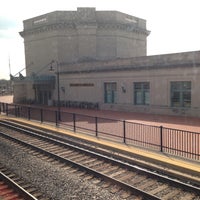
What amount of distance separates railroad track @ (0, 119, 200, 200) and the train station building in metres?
9.33

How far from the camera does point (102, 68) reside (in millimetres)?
30547

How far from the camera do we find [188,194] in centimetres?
847

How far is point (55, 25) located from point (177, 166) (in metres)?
32.2

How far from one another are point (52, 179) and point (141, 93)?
1816cm

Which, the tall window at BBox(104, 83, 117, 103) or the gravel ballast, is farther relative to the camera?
the tall window at BBox(104, 83, 117, 103)

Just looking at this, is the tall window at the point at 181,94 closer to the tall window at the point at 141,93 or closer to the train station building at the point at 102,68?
the train station building at the point at 102,68

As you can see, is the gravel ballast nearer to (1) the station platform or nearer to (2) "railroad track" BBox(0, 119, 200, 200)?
(2) "railroad track" BBox(0, 119, 200, 200)

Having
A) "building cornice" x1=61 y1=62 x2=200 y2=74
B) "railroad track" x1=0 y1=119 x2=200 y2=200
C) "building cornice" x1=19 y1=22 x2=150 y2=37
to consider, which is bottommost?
"railroad track" x1=0 y1=119 x2=200 y2=200

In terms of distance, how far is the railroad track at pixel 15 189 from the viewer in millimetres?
8711

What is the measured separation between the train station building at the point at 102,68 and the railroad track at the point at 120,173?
367 inches

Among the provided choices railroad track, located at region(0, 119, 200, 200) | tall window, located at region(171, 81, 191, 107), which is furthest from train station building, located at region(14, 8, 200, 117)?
railroad track, located at region(0, 119, 200, 200)

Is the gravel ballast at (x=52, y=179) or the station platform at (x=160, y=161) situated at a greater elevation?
the station platform at (x=160, y=161)

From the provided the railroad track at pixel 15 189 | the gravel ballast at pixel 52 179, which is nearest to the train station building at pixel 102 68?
the gravel ballast at pixel 52 179

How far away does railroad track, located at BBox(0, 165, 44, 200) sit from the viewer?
28.6 feet
